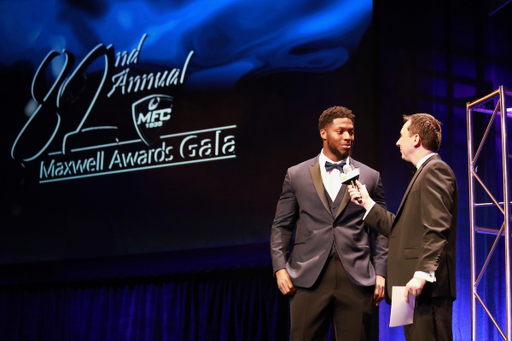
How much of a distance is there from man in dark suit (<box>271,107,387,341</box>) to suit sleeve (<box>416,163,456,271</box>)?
0.51 m

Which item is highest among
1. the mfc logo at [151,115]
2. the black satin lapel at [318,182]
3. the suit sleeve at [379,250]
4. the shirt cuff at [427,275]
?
the mfc logo at [151,115]

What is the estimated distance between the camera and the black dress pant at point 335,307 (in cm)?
247

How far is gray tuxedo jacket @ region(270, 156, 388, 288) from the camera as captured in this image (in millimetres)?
2521

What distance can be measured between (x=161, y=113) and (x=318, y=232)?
2361 mm

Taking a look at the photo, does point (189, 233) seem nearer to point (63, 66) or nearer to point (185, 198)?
point (185, 198)

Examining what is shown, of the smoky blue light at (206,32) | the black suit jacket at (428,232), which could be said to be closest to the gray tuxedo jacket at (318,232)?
the black suit jacket at (428,232)

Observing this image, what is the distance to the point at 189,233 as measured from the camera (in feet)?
13.7

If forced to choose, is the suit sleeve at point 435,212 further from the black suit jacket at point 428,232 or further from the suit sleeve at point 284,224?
the suit sleeve at point 284,224

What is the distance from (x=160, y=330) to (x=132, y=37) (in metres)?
2.41

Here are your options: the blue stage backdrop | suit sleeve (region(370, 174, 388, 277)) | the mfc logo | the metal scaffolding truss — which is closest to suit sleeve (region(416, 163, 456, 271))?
suit sleeve (region(370, 174, 388, 277))

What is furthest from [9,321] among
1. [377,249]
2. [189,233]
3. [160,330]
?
[377,249]

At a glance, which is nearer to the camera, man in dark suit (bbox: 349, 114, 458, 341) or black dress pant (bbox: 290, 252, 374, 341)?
man in dark suit (bbox: 349, 114, 458, 341)

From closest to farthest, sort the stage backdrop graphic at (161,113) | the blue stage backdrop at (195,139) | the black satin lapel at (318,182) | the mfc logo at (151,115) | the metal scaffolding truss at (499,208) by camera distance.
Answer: the black satin lapel at (318,182), the metal scaffolding truss at (499,208), the blue stage backdrop at (195,139), the stage backdrop graphic at (161,113), the mfc logo at (151,115)

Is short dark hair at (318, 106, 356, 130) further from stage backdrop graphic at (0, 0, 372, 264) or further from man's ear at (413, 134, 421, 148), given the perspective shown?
stage backdrop graphic at (0, 0, 372, 264)
